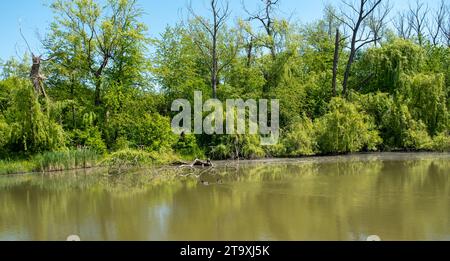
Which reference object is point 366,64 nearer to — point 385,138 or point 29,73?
point 385,138

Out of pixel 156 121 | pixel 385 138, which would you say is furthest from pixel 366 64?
pixel 156 121

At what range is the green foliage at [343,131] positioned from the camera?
22188 millimetres

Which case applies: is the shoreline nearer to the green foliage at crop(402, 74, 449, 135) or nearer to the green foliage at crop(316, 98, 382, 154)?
the green foliage at crop(316, 98, 382, 154)

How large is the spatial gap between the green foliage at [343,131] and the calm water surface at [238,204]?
14.3 feet

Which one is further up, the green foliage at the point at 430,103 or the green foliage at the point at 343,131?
the green foliage at the point at 430,103

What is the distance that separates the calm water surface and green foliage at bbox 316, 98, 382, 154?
437 centimetres

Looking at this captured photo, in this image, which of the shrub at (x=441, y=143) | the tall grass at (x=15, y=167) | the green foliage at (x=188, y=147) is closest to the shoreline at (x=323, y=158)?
the shrub at (x=441, y=143)

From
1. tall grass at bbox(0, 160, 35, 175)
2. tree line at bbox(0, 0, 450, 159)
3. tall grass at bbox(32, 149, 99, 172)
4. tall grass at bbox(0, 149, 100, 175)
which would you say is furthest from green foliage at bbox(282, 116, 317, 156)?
tall grass at bbox(0, 160, 35, 175)

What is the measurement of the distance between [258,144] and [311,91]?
728cm

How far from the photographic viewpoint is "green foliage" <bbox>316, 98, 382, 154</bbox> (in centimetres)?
2219

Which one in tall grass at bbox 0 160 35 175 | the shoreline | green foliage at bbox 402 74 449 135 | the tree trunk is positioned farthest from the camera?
green foliage at bbox 402 74 449 135

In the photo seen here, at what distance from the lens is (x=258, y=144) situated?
21.8 m

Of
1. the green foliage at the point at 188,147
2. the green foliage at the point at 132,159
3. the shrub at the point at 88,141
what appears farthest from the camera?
the green foliage at the point at 188,147

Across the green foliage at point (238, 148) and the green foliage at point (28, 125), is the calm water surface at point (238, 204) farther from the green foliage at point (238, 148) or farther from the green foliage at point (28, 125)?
the green foliage at point (238, 148)
